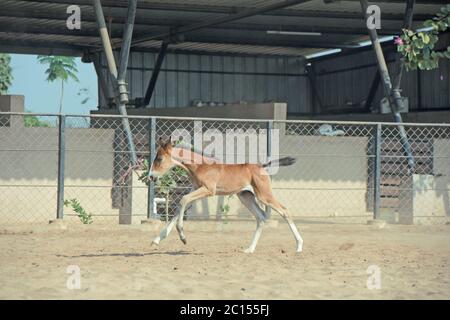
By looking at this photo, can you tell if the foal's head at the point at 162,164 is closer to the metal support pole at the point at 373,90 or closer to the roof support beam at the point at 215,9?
the roof support beam at the point at 215,9

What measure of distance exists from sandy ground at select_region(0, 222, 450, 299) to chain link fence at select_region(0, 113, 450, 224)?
1.33 metres

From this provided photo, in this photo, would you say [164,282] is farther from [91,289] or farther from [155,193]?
[155,193]

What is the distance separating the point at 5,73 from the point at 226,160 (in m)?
49.6

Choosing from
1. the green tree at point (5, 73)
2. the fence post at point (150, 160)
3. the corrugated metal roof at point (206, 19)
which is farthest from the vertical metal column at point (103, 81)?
the green tree at point (5, 73)

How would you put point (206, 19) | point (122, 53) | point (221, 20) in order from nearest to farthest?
point (122, 53) < point (221, 20) < point (206, 19)

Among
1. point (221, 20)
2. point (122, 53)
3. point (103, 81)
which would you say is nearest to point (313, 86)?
point (103, 81)

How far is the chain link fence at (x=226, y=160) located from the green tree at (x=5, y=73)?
4518 centimetres

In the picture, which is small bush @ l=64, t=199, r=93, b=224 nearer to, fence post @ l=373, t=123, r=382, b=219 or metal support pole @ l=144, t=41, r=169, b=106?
fence post @ l=373, t=123, r=382, b=219

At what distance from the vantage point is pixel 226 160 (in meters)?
17.0

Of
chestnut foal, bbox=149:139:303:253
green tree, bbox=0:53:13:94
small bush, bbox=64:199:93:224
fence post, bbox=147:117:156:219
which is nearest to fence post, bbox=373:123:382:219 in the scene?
fence post, bbox=147:117:156:219

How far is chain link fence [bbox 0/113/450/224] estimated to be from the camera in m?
16.6

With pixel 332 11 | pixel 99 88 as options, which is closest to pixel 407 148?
pixel 332 11

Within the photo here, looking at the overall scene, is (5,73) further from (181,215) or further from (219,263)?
(219,263)
